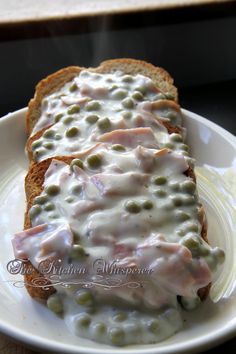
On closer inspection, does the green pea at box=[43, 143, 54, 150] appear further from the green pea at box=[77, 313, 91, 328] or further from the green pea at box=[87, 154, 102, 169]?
the green pea at box=[77, 313, 91, 328]

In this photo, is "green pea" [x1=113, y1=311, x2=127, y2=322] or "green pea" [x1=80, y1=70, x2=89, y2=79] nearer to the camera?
"green pea" [x1=113, y1=311, x2=127, y2=322]

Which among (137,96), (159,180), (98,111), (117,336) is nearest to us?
(117,336)

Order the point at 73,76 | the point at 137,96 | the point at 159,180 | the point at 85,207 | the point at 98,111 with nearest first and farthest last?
the point at 85,207 → the point at 159,180 → the point at 98,111 → the point at 137,96 → the point at 73,76

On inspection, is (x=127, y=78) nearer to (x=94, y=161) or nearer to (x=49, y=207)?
(x=94, y=161)

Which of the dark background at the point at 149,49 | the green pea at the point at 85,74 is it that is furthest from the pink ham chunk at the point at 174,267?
the dark background at the point at 149,49

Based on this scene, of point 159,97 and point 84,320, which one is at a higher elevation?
point 159,97

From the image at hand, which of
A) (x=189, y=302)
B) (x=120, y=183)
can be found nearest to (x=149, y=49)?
(x=120, y=183)

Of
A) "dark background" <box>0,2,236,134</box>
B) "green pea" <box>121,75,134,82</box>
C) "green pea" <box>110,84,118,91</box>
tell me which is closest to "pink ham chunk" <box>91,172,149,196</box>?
"green pea" <box>110,84,118,91</box>
